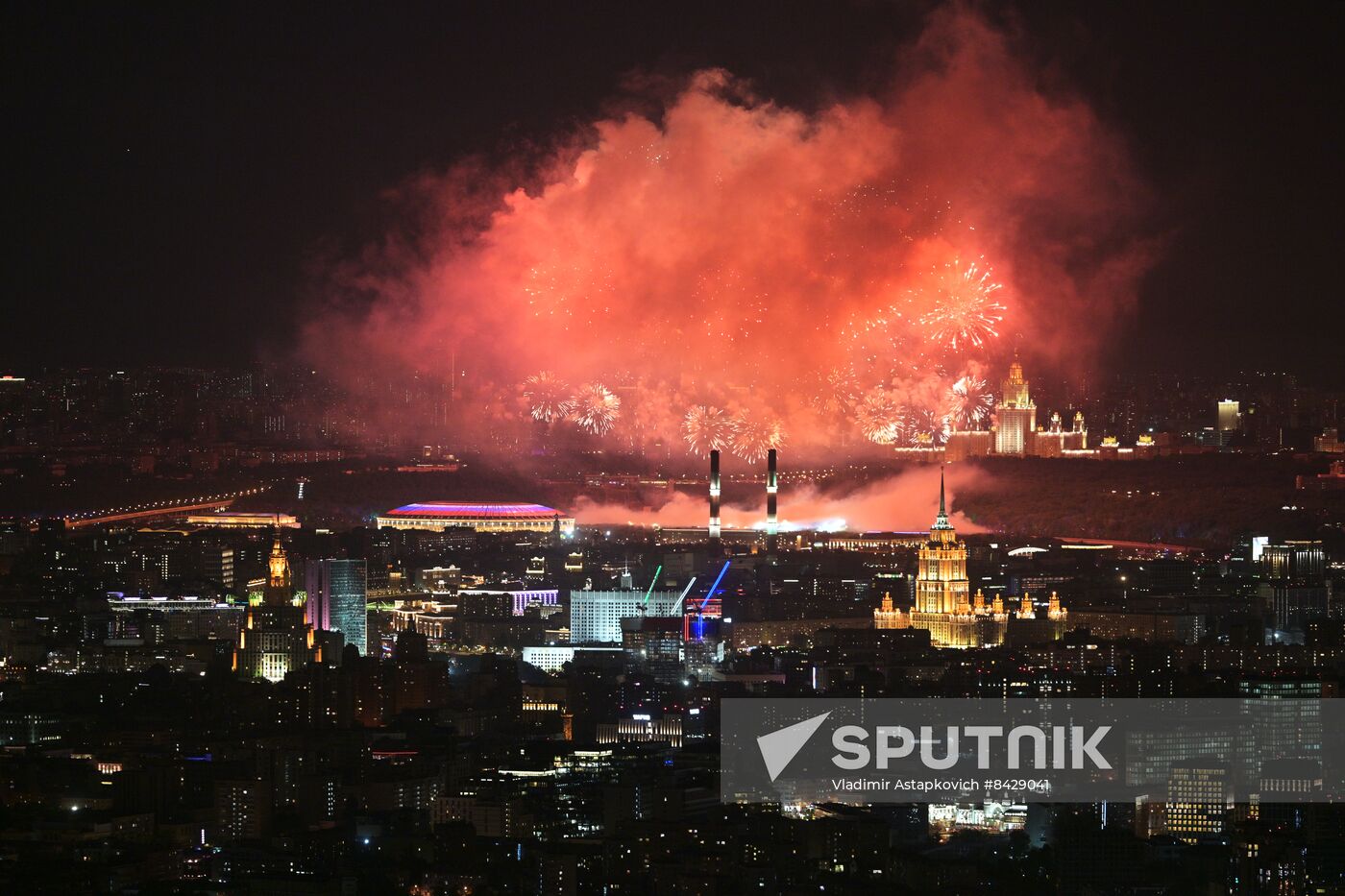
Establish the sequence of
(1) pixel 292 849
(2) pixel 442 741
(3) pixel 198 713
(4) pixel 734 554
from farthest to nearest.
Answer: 1. (4) pixel 734 554
2. (3) pixel 198 713
3. (2) pixel 442 741
4. (1) pixel 292 849

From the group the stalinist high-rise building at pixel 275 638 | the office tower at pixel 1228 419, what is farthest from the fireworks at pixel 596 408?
the office tower at pixel 1228 419

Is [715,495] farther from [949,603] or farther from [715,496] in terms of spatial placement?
[949,603]

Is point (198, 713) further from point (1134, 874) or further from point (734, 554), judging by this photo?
point (734, 554)

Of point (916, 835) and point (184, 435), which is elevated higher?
point (184, 435)

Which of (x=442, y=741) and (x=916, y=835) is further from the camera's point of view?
(x=442, y=741)

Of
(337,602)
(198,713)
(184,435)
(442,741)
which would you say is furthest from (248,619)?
(184,435)

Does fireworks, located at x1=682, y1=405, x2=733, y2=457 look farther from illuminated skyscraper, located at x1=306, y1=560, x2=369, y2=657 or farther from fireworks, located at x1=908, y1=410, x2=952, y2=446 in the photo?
illuminated skyscraper, located at x1=306, y1=560, x2=369, y2=657

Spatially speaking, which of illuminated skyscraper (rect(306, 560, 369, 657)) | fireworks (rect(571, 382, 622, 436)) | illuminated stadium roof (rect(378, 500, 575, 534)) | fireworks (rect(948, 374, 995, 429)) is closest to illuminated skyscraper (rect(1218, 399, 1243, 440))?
fireworks (rect(948, 374, 995, 429))
